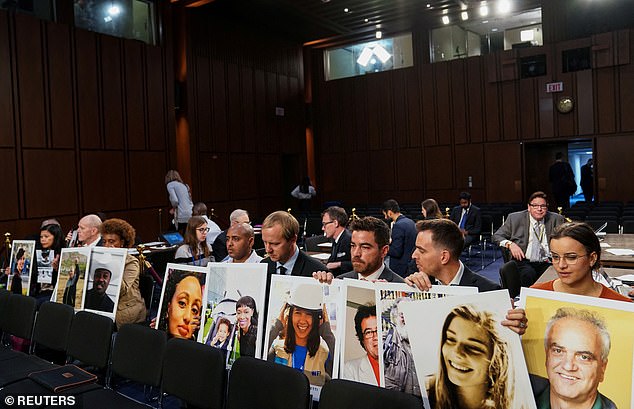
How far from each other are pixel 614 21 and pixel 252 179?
34.9ft

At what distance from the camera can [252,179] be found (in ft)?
47.8

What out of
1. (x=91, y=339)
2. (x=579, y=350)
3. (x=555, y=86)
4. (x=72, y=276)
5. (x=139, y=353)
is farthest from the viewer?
(x=555, y=86)

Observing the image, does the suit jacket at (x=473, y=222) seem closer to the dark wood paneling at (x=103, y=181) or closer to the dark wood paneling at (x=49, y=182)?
Answer: the dark wood paneling at (x=103, y=181)

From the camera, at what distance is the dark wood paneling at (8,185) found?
931cm

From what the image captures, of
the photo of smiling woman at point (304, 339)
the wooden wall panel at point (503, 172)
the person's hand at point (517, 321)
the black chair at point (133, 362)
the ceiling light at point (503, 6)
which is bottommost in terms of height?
the black chair at point (133, 362)

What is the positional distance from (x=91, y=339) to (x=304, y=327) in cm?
173

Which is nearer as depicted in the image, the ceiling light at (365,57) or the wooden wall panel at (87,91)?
the wooden wall panel at (87,91)

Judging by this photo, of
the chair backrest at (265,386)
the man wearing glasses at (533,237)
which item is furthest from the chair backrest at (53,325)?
the man wearing glasses at (533,237)

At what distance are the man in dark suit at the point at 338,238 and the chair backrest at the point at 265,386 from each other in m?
2.46

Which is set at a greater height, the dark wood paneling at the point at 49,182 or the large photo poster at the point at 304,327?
the dark wood paneling at the point at 49,182

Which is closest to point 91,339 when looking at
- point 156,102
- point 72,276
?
point 72,276

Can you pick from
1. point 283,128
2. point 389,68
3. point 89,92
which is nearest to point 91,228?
point 89,92

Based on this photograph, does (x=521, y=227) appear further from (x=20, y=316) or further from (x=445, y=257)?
(x=20, y=316)

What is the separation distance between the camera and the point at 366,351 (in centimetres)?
229
